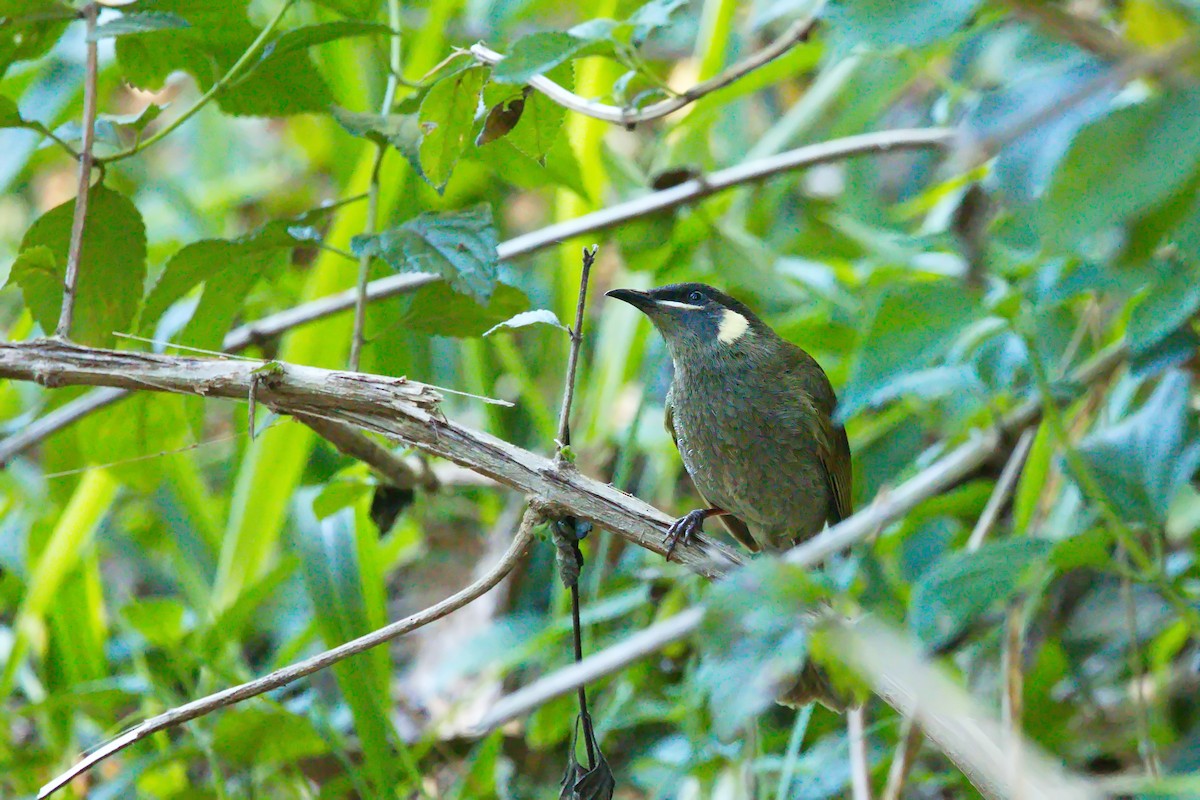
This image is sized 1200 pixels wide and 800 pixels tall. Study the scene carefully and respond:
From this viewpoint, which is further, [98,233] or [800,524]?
[800,524]

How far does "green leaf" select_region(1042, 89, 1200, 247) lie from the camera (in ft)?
2.86

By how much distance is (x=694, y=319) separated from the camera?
10.8 ft

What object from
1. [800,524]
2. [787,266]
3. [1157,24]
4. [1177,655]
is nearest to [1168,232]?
[1157,24]

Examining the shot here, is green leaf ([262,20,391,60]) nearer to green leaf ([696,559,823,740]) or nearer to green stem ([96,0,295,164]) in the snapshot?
green stem ([96,0,295,164])

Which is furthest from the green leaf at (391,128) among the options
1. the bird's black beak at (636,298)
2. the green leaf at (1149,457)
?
the green leaf at (1149,457)

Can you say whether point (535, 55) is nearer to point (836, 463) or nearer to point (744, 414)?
point (744, 414)

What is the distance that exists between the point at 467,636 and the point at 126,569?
2249 millimetres

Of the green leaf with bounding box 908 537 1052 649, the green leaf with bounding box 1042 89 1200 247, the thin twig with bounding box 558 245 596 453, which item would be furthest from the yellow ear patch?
the green leaf with bounding box 1042 89 1200 247

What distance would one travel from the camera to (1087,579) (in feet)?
12.6

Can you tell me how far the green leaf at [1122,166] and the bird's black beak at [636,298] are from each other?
2159mm

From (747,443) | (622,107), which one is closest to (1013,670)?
(747,443)

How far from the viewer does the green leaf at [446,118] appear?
6.71 ft

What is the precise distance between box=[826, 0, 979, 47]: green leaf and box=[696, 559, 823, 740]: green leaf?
1.97 feet

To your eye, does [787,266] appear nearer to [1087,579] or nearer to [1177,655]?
[1087,579]
